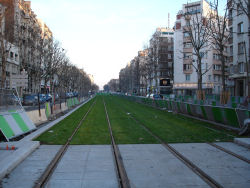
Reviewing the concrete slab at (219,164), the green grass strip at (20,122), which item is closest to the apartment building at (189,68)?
the green grass strip at (20,122)

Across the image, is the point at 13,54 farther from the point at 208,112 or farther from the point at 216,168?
the point at 216,168

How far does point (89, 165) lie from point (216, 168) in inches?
131

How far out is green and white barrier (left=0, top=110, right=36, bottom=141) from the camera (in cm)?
1178

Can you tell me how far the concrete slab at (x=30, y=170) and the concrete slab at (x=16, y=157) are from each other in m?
0.12

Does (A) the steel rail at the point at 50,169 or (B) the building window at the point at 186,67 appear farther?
(B) the building window at the point at 186,67

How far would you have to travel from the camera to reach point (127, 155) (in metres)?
9.16

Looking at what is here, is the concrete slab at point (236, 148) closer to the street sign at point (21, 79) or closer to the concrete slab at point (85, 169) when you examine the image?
the concrete slab at point (85, 169)

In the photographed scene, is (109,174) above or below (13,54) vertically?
below

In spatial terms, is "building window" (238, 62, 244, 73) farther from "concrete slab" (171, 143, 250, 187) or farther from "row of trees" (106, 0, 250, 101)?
"concrete slab" (171, 143, 250, 187)

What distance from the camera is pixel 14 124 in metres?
12.9

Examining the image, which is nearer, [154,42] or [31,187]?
[31,187]

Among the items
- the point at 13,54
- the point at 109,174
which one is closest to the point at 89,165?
the point at 109,174

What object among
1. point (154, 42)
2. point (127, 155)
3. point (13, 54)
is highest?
point (154, 42)

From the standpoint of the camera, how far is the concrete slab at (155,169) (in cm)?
631
